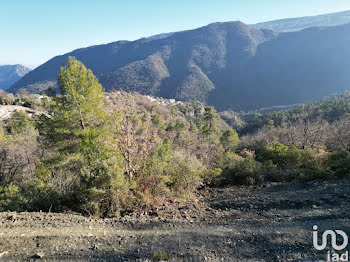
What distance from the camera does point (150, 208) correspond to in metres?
6.52

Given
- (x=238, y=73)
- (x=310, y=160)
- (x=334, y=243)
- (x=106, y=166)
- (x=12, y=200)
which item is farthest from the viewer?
(x=238, y=73)

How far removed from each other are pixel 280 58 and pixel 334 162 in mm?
214315

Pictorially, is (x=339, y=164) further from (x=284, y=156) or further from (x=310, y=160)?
(x=284, y=156)

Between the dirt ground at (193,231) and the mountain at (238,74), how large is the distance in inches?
4406

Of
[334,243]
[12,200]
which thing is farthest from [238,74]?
[12,200]

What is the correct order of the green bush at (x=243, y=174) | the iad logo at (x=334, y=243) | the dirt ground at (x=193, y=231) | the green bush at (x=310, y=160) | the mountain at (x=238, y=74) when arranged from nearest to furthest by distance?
the iad logo at (x=334, y=243) → the dirt ground at (x=193, y=231) → the green bush at (x=243, y=174) → the green bush at (x=310, y=160) → the mountain at (x=238, y=74)

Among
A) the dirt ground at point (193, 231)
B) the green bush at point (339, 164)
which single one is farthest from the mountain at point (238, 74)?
the dirt ground at point (193, 231)

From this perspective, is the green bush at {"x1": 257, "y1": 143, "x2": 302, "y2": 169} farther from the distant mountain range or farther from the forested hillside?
the distant mountain range

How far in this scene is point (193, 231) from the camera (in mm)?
5000

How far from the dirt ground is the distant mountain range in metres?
113

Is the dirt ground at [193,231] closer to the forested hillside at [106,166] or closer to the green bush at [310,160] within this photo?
the forested hillside at [106,166]

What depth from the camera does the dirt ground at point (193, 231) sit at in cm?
411

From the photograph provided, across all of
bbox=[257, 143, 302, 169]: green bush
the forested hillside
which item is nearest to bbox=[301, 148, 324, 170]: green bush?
the forested hillside

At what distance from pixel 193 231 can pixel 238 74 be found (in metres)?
187
